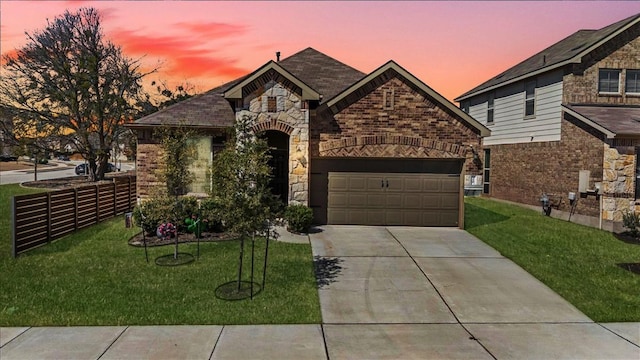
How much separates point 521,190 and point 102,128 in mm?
29684

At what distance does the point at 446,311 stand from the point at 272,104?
9.53 metres

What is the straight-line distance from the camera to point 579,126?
17453 millimetres

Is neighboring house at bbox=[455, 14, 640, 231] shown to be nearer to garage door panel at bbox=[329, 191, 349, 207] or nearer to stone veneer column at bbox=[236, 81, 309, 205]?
garage door panel at bbox=[329, 191, 349, 207]

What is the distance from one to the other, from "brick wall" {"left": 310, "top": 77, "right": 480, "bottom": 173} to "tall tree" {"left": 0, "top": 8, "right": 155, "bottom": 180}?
22448mm

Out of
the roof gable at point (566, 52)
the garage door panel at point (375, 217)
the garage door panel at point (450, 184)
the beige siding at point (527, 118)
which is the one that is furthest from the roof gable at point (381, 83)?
the roof gable at point (566, 52)

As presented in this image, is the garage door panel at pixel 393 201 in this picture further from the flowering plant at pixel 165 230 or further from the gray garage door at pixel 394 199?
the flowering plant at pixel 165 230

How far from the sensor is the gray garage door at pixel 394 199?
15609 mm

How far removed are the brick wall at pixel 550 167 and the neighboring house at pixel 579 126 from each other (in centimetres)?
4

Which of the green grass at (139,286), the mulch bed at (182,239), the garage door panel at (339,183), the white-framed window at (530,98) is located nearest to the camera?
the green grass at (139,286)

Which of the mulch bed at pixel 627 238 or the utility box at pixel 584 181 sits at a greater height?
the utility box at pixel 584 181

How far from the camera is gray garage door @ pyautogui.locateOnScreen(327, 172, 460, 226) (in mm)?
15609

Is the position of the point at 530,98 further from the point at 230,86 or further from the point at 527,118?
the point at 230,86

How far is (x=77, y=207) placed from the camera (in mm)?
13961

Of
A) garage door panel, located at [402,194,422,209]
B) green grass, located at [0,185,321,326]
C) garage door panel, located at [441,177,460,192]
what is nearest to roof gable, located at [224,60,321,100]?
garage door panel, located at [402,194,422,209]
